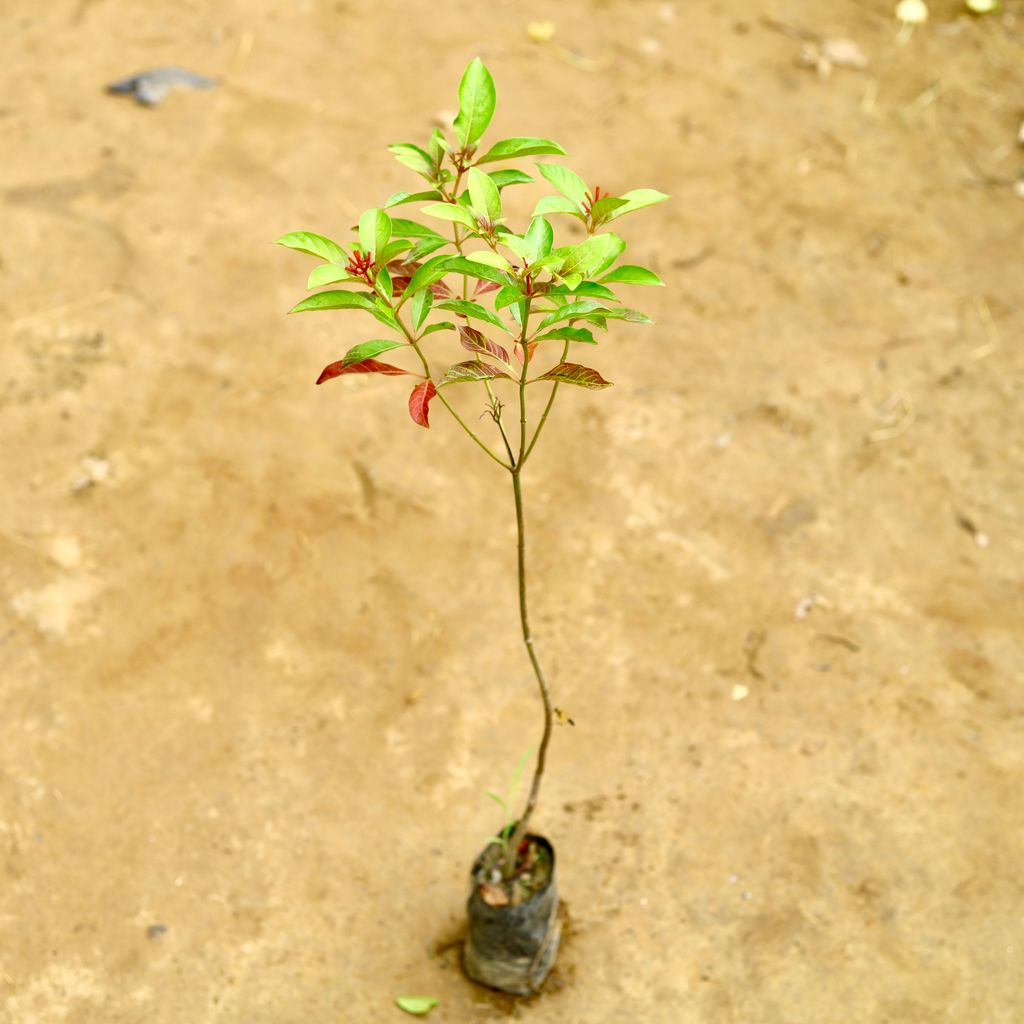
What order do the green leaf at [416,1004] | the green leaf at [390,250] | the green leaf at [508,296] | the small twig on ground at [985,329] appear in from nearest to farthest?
the green leaf at [508,296], the green leaf at [390,250], the green leaf at [416,1004], the small twig on ground at [985,329]

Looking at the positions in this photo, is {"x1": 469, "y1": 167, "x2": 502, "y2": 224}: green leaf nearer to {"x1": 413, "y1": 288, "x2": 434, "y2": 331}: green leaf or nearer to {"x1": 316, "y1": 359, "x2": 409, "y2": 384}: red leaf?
{"x1": 413, "y1": 288, "x2": 434, "y2": 331}: green leaf

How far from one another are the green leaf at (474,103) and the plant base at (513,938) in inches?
55.1

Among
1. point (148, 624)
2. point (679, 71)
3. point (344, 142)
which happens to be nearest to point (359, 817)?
point (148, 624)

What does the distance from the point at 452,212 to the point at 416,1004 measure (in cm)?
164

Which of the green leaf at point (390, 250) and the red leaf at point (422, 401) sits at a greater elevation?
the green leaf at point (390, 250)

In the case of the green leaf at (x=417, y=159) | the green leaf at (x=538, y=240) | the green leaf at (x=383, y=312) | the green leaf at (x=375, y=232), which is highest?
the green leaf at (x=538, y=240)

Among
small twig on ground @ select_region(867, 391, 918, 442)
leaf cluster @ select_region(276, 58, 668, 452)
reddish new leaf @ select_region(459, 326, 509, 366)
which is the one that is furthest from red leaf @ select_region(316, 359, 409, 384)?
small twig on ground @ select_region(867, 391, 918, 442)

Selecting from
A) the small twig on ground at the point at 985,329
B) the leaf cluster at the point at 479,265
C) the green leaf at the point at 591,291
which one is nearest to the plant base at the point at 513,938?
the leaf cluster at the point at 479,265

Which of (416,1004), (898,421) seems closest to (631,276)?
(416,1004)

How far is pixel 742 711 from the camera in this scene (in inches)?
114

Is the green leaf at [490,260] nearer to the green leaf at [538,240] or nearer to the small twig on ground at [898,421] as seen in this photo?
the green leaf at [538,240]

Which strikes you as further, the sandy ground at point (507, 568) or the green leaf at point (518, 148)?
the sandy ground at point (507, 568)

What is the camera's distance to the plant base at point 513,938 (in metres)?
2.28

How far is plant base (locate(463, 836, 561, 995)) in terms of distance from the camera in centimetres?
228
